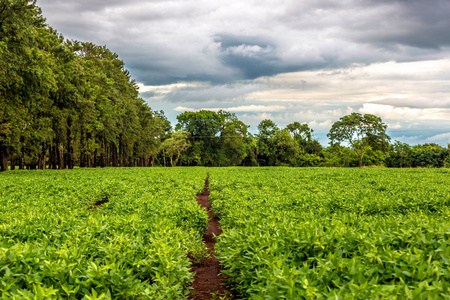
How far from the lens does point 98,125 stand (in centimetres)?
3444

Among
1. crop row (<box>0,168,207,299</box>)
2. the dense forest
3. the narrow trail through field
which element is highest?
the dense forest

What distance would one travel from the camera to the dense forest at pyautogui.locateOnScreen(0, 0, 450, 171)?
20.5 m

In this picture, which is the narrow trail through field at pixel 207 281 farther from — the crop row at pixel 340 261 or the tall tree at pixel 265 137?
the tall tree at pixel 265 137

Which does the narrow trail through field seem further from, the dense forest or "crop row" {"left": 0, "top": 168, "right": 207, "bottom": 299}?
the dense forest

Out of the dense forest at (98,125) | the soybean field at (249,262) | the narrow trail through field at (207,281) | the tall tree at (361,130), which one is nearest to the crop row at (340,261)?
the soybean field at (249,262)

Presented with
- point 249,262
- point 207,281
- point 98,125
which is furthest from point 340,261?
point 98,125

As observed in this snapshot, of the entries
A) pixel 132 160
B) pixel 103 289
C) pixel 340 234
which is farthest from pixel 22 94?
pixel 132 160

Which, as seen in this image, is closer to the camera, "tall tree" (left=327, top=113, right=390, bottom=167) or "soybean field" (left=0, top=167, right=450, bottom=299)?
"soybean field" (left=0, top=167, right=450, bottom=299)

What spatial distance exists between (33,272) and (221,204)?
763cm

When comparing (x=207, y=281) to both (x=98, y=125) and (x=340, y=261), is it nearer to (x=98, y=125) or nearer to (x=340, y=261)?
(x=340, y=261)

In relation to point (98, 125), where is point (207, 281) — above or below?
below

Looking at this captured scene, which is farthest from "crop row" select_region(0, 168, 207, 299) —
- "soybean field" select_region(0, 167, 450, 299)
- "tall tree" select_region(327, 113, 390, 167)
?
"tall tree" select_region(327, 113, 390, 167)

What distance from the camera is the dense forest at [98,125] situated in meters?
20.5

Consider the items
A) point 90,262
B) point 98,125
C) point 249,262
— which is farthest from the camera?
point 98,125
